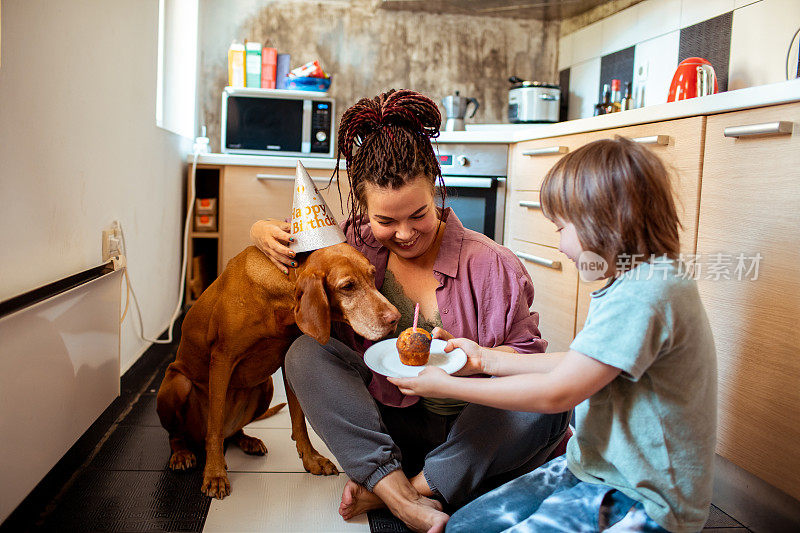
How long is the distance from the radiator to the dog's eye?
66cm

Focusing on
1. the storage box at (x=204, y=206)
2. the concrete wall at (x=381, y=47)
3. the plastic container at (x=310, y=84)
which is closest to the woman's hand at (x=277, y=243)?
the storage box at (x=204, y=206)

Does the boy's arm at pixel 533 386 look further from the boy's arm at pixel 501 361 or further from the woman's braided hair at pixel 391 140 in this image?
the woman's braided hair at pixel 391 140

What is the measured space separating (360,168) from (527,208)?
1.61 metres

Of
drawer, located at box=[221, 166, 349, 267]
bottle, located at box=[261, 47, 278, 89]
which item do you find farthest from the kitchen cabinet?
bottle, located at box=[261, 47, 278, 89]

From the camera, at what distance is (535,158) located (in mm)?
2963

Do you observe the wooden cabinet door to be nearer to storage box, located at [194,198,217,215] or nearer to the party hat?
the party hat

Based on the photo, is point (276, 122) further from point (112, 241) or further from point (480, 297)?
point (480, 297)

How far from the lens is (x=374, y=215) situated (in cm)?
154

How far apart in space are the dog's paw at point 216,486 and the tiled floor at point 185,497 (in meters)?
0.02

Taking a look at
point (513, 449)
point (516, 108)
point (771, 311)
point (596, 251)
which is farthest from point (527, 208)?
point (596, 251)

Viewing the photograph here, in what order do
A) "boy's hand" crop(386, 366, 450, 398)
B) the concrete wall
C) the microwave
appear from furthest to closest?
the concrete wall < the microwave < "boy's hand" crop(386, 366, 450, 398)

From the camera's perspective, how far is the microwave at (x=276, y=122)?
12.5 ft

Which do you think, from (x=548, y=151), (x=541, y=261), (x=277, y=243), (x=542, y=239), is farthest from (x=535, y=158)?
(x=277, y=243)

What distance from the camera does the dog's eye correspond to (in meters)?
1.52
